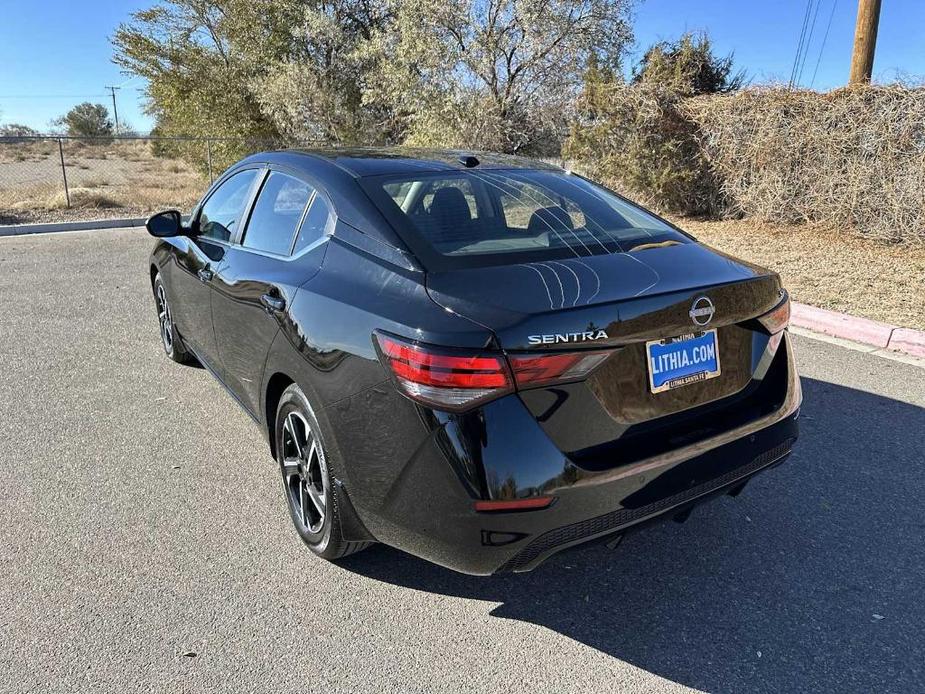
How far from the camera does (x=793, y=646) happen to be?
2330 millimetres

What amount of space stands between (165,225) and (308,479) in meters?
2.20

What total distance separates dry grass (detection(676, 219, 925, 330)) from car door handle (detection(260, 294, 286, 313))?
5.46 metres

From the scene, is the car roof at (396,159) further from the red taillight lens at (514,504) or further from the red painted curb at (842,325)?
the red painted curb at (842,325)

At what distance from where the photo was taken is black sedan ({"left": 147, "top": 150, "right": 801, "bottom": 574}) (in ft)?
6.63

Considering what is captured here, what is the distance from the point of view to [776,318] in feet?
8.57

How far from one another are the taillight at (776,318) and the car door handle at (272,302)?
184 cm

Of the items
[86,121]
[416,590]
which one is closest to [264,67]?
[416,590]

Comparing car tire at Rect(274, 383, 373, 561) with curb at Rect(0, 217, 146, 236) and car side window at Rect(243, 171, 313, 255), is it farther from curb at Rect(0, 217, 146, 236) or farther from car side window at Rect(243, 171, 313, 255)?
curb at Rect(0, 217, 146, 236)

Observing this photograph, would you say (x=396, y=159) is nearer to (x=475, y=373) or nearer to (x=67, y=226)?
(x=475, y=373)

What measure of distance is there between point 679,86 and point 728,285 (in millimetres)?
11002

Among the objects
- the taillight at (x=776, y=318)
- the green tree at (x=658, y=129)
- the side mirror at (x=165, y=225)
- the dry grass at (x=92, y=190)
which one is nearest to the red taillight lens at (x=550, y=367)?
the taillight at (x=776, y=318)

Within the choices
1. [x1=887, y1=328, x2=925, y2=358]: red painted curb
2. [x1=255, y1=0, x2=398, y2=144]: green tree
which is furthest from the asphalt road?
[x1=255, y1=0, x2=398, y2=144]: green tree

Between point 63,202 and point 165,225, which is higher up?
point 63,202

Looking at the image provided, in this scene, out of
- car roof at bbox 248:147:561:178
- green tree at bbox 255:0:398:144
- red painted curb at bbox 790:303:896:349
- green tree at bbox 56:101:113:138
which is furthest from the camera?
green tree at bbox 56:101:113:138
